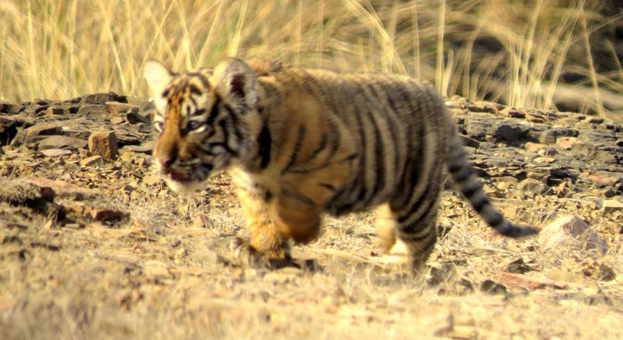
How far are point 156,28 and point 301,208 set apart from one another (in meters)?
4.37

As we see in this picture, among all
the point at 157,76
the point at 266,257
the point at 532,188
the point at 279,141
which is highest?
the point at 157,76

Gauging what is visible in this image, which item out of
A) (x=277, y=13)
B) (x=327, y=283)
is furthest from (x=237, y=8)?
(x=327, y=283)

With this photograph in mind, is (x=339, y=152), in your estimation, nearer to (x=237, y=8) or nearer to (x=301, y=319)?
(x=301, y=319)

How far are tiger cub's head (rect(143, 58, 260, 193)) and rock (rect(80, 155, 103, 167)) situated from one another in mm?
2092

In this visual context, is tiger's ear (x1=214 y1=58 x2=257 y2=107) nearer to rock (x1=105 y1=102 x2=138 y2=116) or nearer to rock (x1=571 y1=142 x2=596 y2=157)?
rock (x1=105 y1=102 x2=138 y2=116)

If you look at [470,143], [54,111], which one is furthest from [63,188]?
[470,143]

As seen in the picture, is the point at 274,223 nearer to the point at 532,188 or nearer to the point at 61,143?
the point at 61,143

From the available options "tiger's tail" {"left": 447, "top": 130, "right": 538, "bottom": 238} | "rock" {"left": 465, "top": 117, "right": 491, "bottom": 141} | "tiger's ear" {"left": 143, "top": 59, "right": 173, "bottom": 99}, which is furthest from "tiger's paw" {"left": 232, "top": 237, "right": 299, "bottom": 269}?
"rock" {"left": 465, "top": 117, "right": 491, "bottom": 141}

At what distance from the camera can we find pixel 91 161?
20.2 ft

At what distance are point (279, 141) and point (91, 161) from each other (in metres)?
2.37

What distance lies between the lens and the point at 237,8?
29.3 ft

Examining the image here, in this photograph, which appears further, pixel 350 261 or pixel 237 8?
pixel 237 8

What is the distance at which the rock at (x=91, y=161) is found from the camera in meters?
6.14

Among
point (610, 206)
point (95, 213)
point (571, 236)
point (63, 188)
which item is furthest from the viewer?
point (610, 206)
